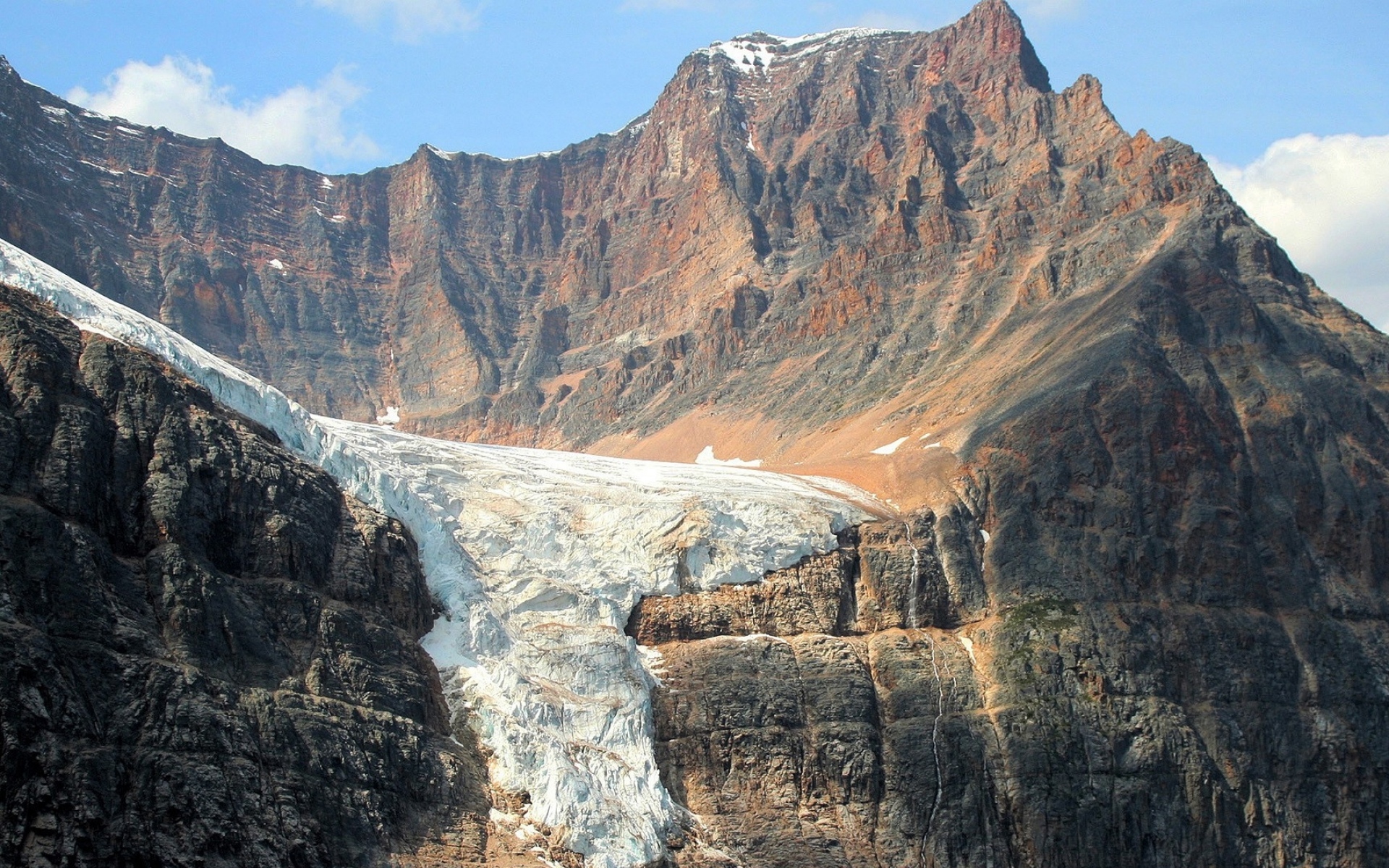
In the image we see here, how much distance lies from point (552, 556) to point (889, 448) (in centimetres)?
3425

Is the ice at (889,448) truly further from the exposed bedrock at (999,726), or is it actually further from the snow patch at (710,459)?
the snow patch at (710,459)

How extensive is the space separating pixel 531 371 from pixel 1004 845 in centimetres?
14924

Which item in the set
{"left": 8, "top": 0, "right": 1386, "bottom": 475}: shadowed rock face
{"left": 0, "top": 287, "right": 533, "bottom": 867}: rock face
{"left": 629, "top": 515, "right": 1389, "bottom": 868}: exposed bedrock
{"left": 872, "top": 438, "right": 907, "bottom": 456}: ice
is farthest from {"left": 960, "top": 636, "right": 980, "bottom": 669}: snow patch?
{"left": 0, "top": 287, "right": 533, "bottom": 867}: rock face

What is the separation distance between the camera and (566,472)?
217ft

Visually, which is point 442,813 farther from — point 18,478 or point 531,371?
point 531,371

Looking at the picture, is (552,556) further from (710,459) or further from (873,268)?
(873,268)

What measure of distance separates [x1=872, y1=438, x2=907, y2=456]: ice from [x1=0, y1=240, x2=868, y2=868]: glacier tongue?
514 inches

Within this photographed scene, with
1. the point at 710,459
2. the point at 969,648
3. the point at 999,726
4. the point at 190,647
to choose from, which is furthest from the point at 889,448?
the point at 190,647

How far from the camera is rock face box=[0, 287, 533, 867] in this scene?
1334 inches

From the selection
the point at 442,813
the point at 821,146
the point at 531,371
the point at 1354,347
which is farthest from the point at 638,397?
the point at 442,813

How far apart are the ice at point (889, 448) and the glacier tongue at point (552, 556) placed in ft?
42.8

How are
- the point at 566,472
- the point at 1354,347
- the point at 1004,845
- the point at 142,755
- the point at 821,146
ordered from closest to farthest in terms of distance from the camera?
the point at 142,755 < the point at 1004,845 < the point at 566,472 < the point at 1354,347 < the point at 821,146

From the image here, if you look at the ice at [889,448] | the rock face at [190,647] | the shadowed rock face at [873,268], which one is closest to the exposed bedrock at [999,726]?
the rock face at [190,647]

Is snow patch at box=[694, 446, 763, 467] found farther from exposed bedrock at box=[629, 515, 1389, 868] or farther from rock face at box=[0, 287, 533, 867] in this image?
rock face at box=[0, 287, 533, 867]
